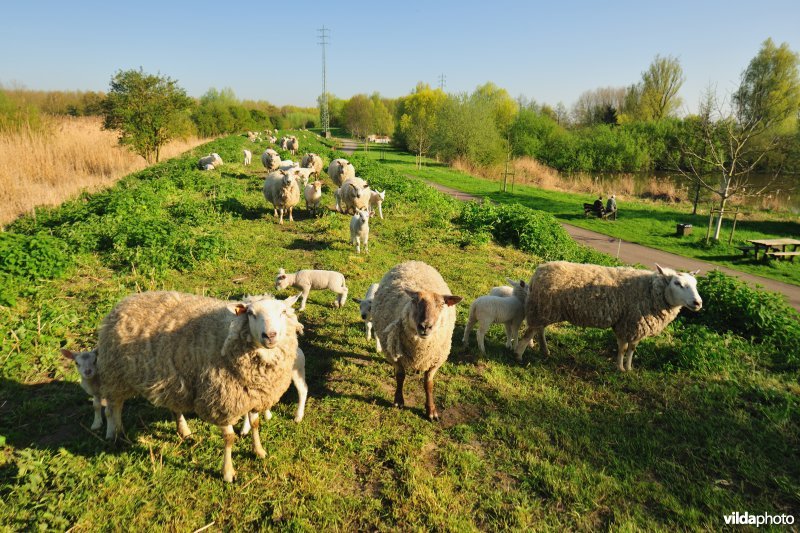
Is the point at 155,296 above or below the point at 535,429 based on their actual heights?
above

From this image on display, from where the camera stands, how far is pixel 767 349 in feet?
23.3

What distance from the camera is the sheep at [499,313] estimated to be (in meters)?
6.78

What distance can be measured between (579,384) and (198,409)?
5411mm

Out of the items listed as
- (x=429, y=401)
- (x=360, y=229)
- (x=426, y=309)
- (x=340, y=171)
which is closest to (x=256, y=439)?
(x=429, y=401)

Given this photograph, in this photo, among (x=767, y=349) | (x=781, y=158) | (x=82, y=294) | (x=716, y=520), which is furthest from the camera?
(x=781, y=158)

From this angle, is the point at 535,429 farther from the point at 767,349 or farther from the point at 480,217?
the point at 480,217

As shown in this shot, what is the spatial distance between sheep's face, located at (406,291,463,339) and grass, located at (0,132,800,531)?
139 cm

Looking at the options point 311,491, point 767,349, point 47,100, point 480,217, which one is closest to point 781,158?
point 480,217

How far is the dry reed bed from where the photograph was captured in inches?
536

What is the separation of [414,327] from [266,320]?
1.88m

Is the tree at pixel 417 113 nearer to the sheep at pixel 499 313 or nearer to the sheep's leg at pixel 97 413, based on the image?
the sheep at pixel 499 313

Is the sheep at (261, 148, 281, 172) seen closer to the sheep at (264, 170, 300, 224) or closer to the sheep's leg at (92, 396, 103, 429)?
the sheep at (264, 170, 300, 224)

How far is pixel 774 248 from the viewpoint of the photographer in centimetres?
1772

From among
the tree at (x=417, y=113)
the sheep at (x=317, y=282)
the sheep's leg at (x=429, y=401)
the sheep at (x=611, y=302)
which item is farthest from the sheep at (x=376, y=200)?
the tree at (x=417, y=113)
